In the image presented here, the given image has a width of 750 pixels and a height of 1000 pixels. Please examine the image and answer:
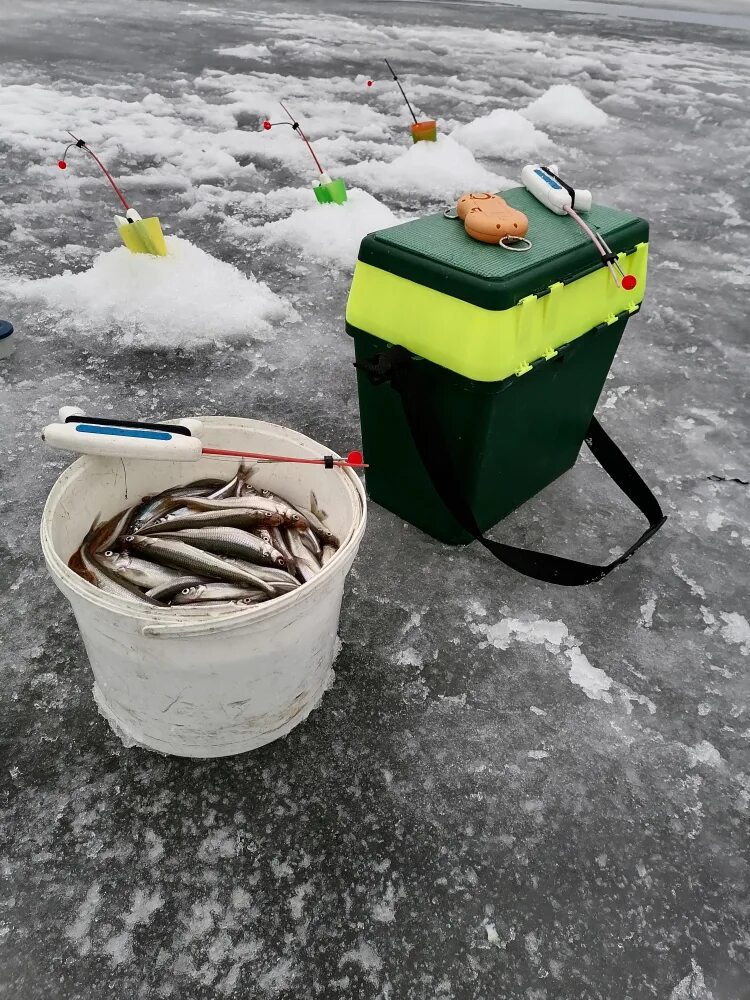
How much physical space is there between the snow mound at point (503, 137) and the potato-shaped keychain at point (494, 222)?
459 cm

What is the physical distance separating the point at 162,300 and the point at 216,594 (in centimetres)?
A: 240

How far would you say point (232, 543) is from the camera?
1699 millimetres

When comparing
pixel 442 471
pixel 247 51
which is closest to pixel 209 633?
pixel 442 471

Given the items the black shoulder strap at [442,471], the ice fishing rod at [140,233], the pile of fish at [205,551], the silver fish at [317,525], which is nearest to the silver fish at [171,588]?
the pile of fish at [205,551]

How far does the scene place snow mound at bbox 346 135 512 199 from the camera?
5.21 metres

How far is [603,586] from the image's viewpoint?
237cm

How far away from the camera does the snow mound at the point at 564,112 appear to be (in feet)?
22.7

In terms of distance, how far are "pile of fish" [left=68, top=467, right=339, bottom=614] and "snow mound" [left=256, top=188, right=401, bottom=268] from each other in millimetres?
2766

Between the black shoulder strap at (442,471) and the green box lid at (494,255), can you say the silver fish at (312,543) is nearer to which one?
the black shoulder strap at (442,471)

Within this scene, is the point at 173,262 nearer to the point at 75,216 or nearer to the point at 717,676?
the point at 75,216

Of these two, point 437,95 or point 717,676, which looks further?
point 437,95

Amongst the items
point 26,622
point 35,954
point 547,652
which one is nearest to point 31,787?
point 35,954

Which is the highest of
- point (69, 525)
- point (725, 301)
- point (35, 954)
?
point (69, 525)

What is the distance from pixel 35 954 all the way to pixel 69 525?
920 millimetres
